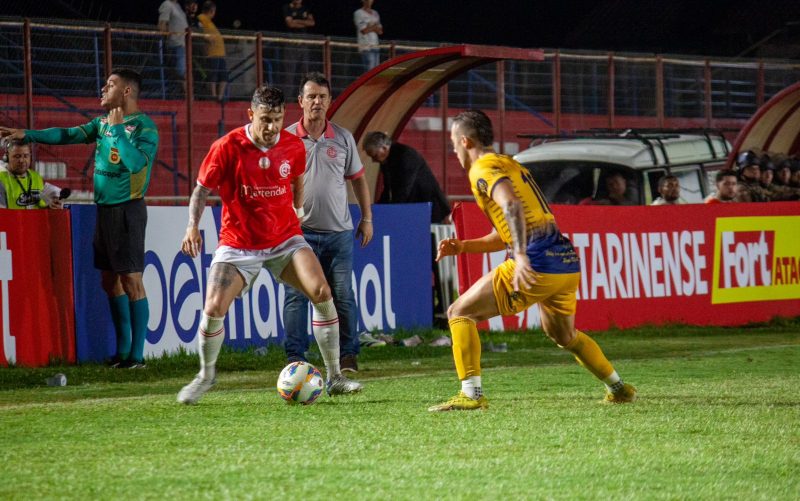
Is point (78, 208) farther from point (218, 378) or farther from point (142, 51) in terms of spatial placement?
point (142, 51)

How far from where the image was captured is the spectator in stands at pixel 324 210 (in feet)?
32.4

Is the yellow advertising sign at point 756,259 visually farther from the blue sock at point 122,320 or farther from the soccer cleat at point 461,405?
the soccer cleat at point 461,405

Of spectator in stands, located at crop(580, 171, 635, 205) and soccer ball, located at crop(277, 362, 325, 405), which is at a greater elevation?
spectator in stands, located at crop(580, 171, 635, 205)

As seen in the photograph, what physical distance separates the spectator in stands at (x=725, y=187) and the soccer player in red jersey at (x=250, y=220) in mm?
8772

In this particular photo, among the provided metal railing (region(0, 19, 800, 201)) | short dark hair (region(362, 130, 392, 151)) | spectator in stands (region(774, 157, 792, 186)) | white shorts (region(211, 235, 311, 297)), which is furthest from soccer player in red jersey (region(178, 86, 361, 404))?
spectator in stands (region(774, 157, 792, 186))

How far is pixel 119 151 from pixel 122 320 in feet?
4.74

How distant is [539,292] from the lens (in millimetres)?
7914

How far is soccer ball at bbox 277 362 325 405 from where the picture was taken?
8.38 metres

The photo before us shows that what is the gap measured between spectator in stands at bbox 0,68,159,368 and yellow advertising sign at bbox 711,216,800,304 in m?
7.74

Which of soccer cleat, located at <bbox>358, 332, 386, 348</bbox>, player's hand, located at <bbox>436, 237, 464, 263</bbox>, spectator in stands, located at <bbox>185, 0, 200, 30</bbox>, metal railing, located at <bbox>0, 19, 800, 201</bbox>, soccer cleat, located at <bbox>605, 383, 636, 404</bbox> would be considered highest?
spectator in stands, located at <bbox>185, 0, 200, 30</bbox>

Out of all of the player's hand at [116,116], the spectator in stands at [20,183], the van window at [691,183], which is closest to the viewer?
the player's hand at [116,116]

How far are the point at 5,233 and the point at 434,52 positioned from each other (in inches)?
203

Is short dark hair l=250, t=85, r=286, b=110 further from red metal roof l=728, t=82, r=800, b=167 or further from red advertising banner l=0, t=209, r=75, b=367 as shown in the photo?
red metal roof l=728, t=82, r=800, b=167

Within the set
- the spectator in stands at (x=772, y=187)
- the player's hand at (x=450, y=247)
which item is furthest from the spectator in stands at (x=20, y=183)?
the spectator in stands at (x=772, y=187)
